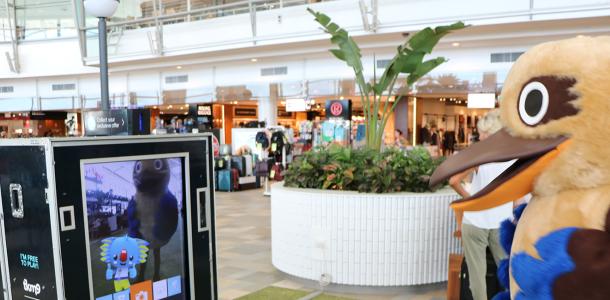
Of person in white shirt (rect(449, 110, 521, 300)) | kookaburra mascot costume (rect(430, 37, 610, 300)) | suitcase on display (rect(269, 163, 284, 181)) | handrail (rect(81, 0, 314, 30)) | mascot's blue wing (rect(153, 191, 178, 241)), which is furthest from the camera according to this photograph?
handrail (rect(81, 0, 314, 30))

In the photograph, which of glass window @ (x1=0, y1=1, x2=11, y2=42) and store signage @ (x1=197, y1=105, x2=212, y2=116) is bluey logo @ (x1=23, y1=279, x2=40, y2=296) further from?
glass window @ (x1=0, y1=1, x2=11, y2=42)

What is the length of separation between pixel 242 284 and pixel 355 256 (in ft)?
4.37

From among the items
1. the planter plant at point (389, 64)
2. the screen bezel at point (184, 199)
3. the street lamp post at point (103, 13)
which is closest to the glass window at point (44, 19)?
the street lamp post at point (103, 13)

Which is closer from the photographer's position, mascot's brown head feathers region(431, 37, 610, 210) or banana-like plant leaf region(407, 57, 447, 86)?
mascot's brown head feathers region(431, 37, 610, 210)

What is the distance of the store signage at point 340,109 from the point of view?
12.3 m

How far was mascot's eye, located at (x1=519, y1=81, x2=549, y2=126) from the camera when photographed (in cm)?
155

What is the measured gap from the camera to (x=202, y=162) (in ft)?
11.6

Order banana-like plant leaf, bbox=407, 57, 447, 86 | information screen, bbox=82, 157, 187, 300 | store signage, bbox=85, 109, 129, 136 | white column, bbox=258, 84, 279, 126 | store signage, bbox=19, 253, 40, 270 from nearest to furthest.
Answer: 1. store signage, bbox=19, 253, 40, 270
2. information screen, bbox=82, 157, 187, 300
3. store signage, bbox=85, 109, 129, 136
4. banana-like plant leaf, bbox=407, 57, 447, 86
5. white column, bbox=258, 84, 279, 126

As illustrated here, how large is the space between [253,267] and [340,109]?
7.10 m

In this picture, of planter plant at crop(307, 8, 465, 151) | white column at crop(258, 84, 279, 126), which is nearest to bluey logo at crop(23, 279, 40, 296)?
planter plant at crop(307, 8, 465, 151)

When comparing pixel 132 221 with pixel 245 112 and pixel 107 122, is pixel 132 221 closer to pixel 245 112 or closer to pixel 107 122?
pixel 107 122

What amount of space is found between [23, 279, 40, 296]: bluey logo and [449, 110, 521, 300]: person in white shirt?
2869 millimetres

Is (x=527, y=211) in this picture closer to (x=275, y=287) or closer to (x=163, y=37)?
(x=275, y=287)

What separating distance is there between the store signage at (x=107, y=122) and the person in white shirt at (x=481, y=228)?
98.3 inches
